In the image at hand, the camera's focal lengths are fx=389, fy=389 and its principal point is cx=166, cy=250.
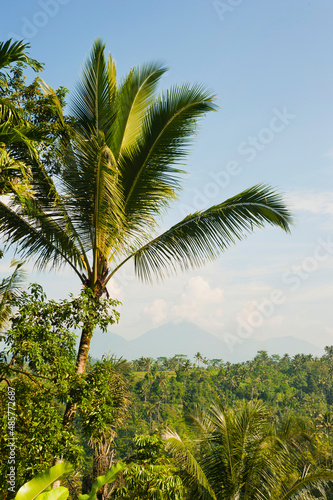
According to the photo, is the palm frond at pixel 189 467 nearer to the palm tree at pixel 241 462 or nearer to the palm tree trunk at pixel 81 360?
the palm tree at pixel 241 462

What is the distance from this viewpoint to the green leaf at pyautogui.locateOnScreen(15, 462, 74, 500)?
250 cm

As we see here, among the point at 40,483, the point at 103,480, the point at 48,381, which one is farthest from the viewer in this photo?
the point at 48,381

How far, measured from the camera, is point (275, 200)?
5.60m

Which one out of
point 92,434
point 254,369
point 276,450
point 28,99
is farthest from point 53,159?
point 254,369

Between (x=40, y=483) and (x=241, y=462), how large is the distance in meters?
5.06

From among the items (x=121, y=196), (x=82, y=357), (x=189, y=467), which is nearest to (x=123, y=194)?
(x=121, y=196)

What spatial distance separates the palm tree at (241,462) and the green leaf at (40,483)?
11.7 feet

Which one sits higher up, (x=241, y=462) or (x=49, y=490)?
(x=49, y=490)

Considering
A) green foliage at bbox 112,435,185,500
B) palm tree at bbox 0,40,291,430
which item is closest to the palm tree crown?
palm tree at bbox 0,40,291,430

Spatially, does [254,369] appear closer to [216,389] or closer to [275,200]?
[216,389]

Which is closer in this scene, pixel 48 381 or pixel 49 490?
pixel 49 490

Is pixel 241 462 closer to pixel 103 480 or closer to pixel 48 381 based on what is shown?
pixel 48 381

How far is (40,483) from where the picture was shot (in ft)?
8.52

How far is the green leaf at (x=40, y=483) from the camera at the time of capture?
2.50 metres
